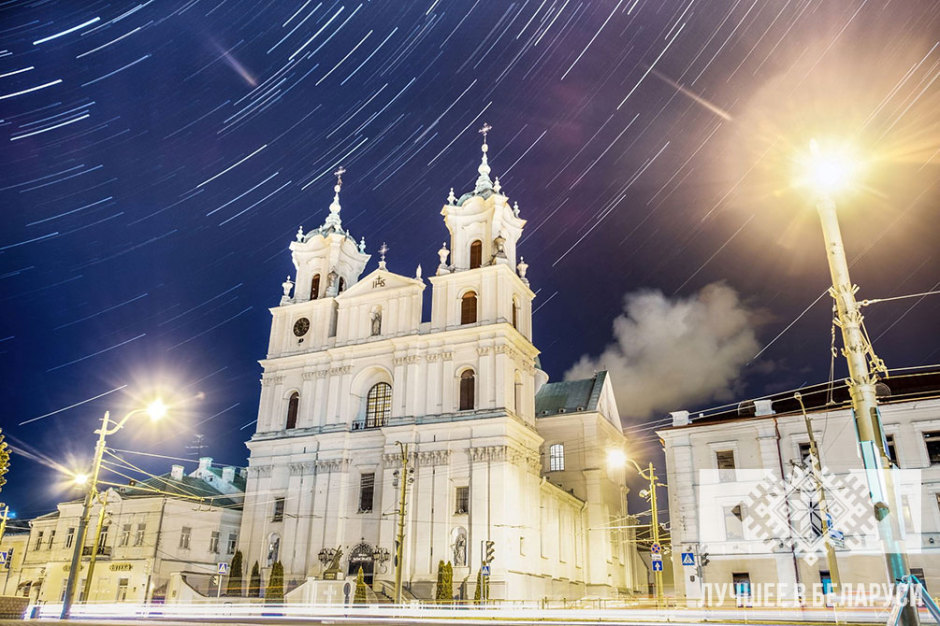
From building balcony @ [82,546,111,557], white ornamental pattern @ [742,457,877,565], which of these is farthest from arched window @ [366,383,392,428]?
white ornamental pattern @ [742,457,877,565]

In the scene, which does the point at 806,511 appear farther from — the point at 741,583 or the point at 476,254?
the point at 476,254

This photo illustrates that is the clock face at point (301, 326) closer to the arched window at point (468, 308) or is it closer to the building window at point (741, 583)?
the arched window at point (468, 308)

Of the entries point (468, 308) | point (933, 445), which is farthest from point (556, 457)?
point (933, 445)

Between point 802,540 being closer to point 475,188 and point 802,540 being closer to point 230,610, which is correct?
point 230,610

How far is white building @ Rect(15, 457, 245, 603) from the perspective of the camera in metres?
46.0

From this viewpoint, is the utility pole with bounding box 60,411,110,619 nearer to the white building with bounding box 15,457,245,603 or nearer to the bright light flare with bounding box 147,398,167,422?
the bright light flare with bounding box 147,398,167,422

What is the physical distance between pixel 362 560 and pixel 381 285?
19003 millimetres

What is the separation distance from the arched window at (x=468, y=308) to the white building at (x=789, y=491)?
16211 mm

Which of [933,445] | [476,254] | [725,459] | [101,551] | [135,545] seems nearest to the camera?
[933,445]

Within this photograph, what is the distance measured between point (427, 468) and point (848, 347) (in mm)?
35721

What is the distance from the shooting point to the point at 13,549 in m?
52.0

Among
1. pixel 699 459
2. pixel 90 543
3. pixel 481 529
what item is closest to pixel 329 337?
pixel 481 529

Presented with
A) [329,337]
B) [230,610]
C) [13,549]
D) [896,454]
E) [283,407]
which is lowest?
[230,610]

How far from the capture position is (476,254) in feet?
164
